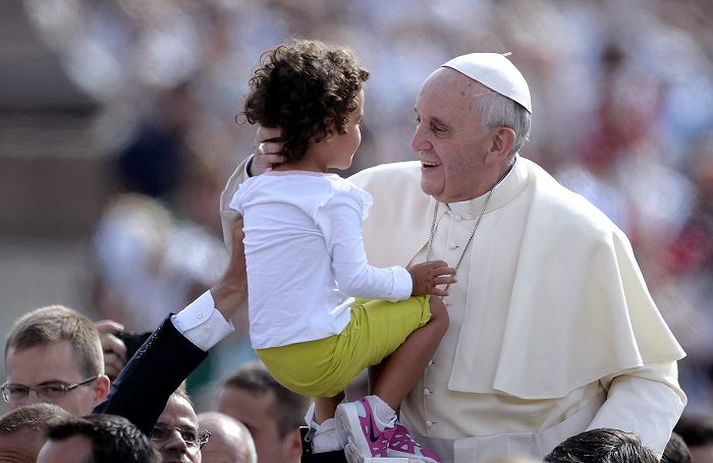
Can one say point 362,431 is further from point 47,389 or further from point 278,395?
point 278,395

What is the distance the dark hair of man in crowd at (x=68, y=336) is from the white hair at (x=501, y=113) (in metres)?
1.68

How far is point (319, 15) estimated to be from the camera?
36.0 ft

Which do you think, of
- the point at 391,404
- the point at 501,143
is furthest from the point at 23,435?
the point at 501,143

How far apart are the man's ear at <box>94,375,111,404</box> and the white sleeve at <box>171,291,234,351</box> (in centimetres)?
78

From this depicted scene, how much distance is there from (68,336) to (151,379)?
0.94m

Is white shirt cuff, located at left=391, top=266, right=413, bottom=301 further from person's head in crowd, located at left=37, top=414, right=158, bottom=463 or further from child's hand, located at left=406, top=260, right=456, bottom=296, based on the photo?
person's head in crowd, located at left=37, top=414, right=158, bottom=463

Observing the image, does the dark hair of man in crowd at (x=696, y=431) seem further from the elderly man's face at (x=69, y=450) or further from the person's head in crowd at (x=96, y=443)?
the elderly man's face at (x=69, y=450)

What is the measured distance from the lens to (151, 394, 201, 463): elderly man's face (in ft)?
17.5

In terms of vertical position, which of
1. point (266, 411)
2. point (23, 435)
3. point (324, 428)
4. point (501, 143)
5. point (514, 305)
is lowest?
point (266, 411)

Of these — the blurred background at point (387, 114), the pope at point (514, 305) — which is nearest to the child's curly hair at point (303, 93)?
the pope at point (514, 305)

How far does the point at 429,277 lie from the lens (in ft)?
15.9

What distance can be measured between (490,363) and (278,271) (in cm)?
88

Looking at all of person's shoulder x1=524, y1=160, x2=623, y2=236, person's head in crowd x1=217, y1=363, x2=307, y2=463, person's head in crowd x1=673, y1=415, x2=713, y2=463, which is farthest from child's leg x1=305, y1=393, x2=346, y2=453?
person's head in crowd x1=673, y1=415, x2=713, y2=463

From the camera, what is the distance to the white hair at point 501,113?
507cm
